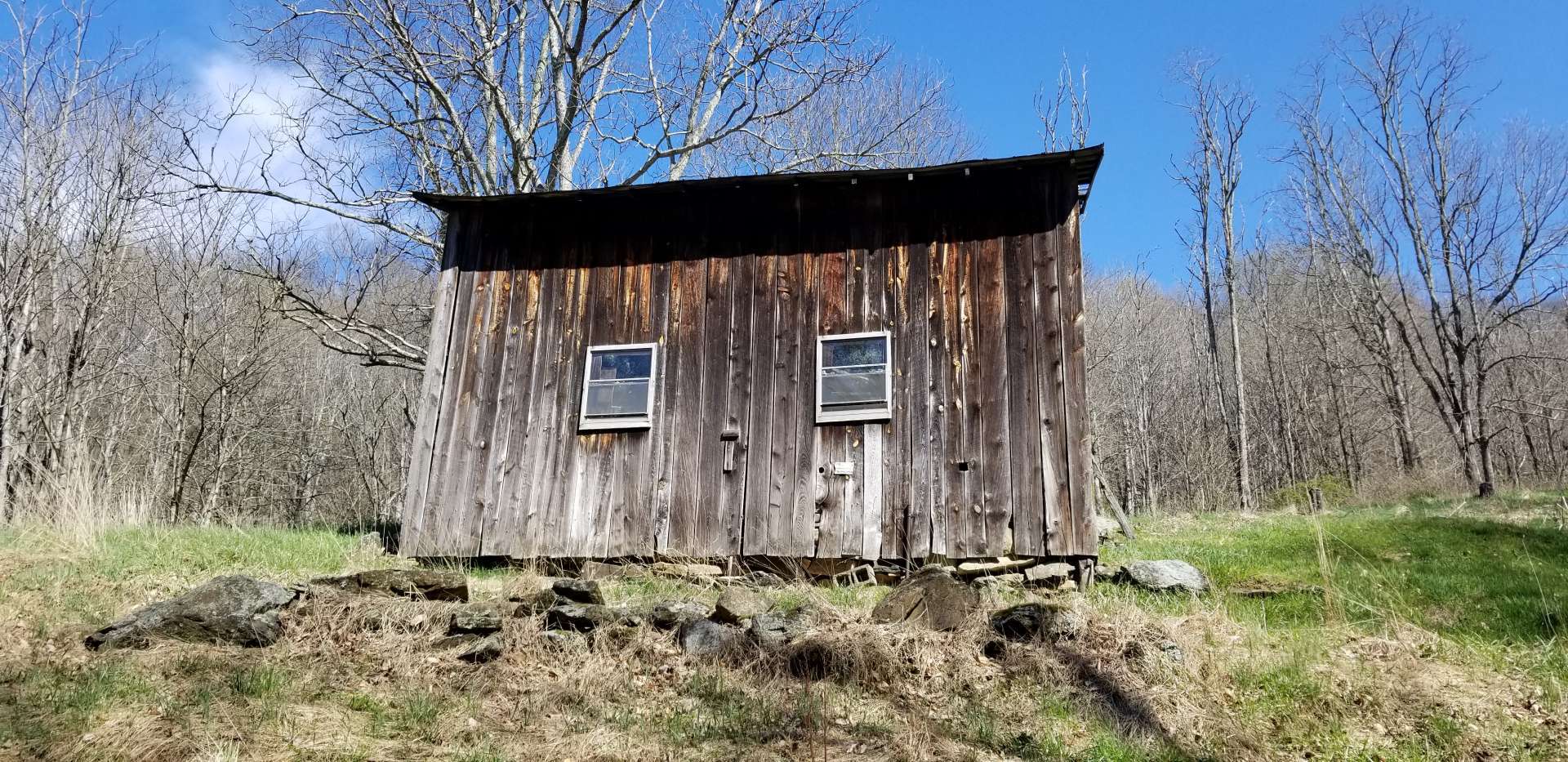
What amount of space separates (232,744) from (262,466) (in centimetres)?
1960

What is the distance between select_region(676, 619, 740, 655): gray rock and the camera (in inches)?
245

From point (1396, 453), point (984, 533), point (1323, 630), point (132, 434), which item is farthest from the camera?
point (1396, 453)

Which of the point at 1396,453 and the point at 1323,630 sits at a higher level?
the point at 1396,453

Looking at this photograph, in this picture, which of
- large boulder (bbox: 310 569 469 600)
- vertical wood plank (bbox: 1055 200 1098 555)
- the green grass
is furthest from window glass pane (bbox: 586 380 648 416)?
the green grass

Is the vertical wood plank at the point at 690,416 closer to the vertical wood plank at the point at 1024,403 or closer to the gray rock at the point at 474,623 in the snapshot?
the gray rock at the point at 474,623

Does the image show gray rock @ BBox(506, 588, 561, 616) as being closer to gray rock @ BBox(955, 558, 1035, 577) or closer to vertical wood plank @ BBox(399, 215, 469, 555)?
vertical wood plank @ BBox(399, 215, 469, 555)

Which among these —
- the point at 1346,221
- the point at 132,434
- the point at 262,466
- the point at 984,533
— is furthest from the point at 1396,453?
the point at 132,434

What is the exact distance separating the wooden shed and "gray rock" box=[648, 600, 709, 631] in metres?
2.26

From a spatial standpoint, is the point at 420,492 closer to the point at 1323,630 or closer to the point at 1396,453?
the point at 1323,630

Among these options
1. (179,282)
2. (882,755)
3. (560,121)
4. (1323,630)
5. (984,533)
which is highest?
(560,121)

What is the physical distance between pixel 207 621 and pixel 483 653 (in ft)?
6.18

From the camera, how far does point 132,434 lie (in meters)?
20.5

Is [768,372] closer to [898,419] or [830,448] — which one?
[830,448]

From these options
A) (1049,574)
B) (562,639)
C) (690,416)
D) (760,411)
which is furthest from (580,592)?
(1049,574)
